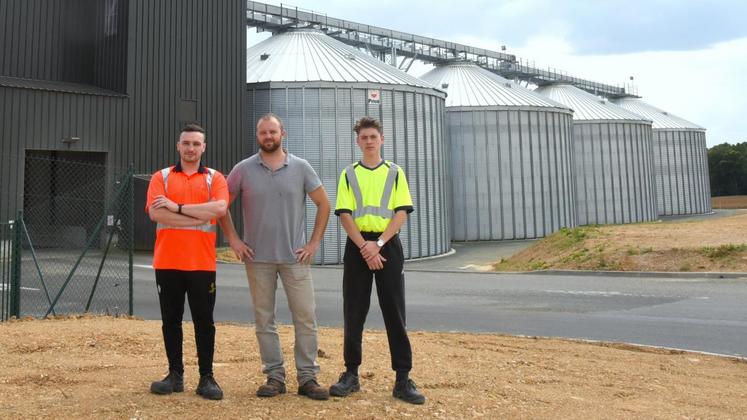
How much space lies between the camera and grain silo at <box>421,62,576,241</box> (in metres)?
32.4

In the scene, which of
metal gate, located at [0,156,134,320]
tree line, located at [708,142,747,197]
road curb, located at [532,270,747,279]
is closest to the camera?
metal gate, located at [0,156,134,320]

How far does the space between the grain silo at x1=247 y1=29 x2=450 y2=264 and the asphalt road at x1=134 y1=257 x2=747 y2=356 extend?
8989 millimetres

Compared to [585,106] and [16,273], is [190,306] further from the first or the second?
[585,106]

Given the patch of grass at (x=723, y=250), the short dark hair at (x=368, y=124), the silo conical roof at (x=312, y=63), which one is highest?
the silo conical roof at (x=312, y=63)

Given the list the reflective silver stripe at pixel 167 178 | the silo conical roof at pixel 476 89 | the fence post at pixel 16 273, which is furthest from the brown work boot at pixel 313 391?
the silo conical roof at pixel 476 89

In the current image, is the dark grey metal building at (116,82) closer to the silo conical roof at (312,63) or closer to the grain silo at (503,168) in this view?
the silo conical roof at (312,63)

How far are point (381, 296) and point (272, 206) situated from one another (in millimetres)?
1040

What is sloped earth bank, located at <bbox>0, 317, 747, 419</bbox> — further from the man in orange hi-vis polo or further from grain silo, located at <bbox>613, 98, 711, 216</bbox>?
grain silo, located at <bbox>613, 98, 711, 216</bbox>

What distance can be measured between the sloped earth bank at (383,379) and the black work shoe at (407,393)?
71 millimetres

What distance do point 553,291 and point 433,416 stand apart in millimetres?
9688

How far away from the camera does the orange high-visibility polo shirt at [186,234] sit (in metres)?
4.29

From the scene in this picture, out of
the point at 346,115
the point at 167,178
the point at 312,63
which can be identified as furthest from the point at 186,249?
the point at 312,63

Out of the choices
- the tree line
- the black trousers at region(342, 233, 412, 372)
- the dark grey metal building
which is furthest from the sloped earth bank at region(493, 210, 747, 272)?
the tree line

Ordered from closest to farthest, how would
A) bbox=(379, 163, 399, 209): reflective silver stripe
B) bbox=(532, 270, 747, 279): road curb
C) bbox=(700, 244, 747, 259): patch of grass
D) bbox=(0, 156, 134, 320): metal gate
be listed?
bbox=(379, 163, 399, 209): reflective silver stripe → bbox=(0, 156, 134, 320): metal gate → bbox=(532, 270, 747, 279): road curb → bbox=(700, 244, 747, 259): patch of grass
